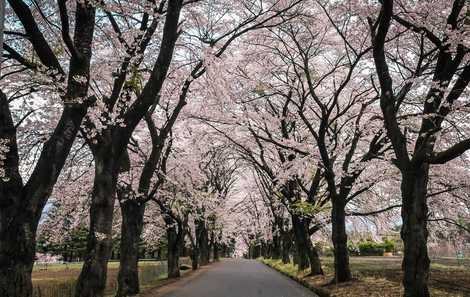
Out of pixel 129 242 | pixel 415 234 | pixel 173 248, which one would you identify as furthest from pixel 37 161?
pixel 173 248

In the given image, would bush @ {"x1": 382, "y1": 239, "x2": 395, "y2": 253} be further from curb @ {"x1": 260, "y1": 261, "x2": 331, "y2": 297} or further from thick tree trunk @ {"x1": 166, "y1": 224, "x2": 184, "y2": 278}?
thick tree trunk @ {"x1": 166, "y1": 224, "x2": 184, "y2": 278}

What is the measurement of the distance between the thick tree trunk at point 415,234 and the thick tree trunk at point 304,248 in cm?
1130

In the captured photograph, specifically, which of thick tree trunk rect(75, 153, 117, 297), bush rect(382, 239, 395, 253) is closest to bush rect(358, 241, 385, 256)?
bush rect(382, 239, 395, 253)

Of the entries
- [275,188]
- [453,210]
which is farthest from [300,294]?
[453,210]

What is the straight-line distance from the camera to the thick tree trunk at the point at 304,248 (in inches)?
810

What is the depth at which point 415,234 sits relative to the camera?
9367mm

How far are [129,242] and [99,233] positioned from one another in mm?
5502

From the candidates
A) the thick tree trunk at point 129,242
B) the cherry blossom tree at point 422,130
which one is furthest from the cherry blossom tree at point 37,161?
the thick tree trunk at point 129,242

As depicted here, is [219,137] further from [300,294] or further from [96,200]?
[96,200]

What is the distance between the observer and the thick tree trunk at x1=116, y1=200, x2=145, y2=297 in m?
14.5

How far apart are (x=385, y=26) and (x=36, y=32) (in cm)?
677

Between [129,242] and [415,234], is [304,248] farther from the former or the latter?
[415,234]

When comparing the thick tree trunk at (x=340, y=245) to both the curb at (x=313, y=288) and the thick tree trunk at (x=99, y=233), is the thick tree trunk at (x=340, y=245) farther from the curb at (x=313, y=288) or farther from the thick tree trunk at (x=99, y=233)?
the thick tree trunk at (x=99, y=233)

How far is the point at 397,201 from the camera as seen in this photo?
2319cm
